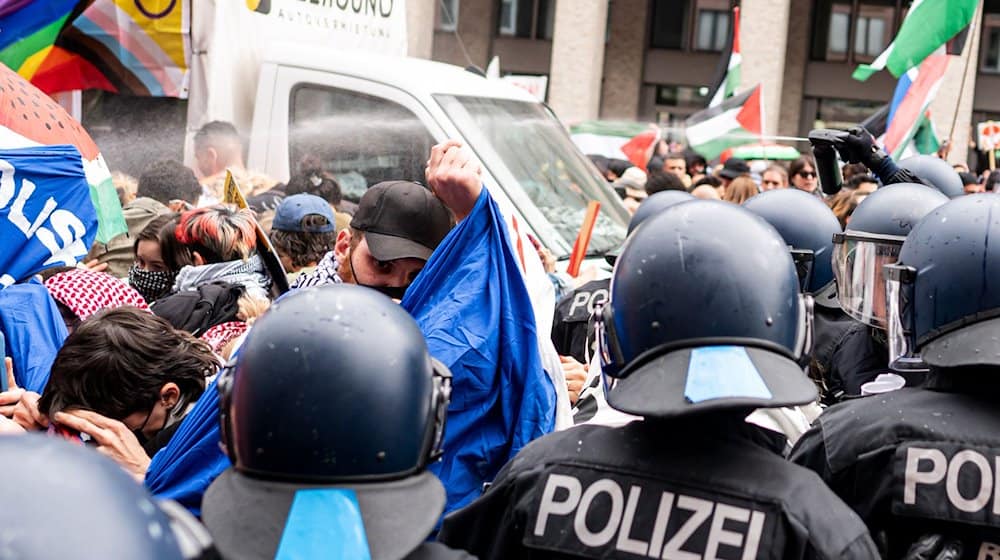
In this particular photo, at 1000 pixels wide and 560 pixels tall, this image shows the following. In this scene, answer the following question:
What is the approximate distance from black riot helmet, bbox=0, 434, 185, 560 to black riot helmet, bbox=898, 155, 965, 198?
538 centimetres

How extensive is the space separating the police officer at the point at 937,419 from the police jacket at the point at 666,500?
1.51 feet

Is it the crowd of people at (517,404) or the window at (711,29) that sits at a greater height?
the window at (711,29)

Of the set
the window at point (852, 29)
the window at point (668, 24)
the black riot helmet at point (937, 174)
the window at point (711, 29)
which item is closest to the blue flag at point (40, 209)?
the black riot helmet at point (937, 174)

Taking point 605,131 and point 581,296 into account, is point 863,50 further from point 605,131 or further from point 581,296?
point 581,296

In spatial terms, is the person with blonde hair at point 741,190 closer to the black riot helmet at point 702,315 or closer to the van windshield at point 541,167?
the van windshield at point 541,167

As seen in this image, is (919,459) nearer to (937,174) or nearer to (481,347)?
(481,347)

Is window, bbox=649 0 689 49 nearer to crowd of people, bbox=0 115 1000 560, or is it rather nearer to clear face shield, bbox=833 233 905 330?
crowd of people, bbox=0 115 1000 560

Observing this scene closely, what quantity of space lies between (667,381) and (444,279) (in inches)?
46.7

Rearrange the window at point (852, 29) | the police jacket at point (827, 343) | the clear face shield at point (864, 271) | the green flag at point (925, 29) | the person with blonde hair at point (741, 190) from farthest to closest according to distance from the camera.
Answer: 1. the window at point (852, 29)
2. the green flag at point (925, 29)
3. the person with blonde hair at point (741, 190)
4. the police jacket at point (827, 343)
5. the clear face shield at point (864, 271)

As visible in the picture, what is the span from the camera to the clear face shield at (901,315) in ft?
9.07

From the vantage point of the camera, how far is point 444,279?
317 centimetres

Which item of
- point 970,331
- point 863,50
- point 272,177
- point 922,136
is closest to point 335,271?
point 970,331

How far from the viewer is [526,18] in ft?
111

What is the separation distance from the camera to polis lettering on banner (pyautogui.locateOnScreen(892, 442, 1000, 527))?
2398 millimetres
